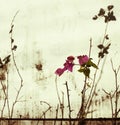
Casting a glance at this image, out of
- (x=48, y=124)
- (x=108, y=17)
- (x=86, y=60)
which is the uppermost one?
(x=108, y=17)

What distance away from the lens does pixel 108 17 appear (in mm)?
1892

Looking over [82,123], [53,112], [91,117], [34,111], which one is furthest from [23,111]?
[82,123]

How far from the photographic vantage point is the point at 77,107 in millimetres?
2105

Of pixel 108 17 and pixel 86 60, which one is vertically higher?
pixel 108 17

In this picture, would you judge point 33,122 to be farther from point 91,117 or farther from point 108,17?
point 108,17

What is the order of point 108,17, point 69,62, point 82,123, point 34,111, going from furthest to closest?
point 34,111 → point 108,17 → point 69,62 → point 82,123

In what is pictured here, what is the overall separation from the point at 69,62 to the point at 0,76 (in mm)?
717

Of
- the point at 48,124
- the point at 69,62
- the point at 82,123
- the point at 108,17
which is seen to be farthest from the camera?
the point at 48,124

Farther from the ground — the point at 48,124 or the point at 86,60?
the point at 86,60

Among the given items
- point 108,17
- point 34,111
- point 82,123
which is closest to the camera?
point 82,123

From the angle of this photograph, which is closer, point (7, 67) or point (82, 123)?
point (82, 123)

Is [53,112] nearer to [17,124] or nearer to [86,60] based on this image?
[17,124]

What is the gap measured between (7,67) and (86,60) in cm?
95

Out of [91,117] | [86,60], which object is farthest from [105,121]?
[86,60]
